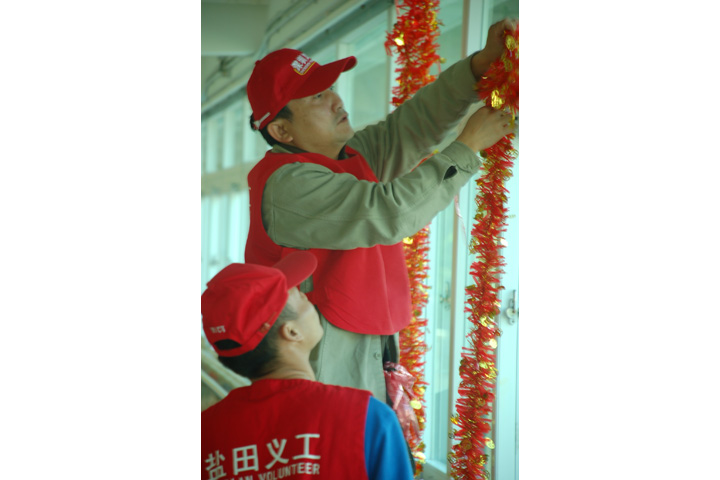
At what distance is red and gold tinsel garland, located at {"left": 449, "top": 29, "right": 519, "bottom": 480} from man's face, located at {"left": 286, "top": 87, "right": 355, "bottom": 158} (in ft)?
1.25

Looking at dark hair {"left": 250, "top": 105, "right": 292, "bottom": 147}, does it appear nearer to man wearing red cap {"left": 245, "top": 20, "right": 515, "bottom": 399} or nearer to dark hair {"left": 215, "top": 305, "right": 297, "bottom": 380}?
man wearing red cap {"left": 245, "top": 20, "right": 515, "bottom": 399}

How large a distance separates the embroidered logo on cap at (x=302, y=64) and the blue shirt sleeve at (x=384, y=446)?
720 millimetres

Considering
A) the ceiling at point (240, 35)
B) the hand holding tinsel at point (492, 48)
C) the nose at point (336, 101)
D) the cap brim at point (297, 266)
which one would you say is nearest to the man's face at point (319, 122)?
the nose at point (336, 101)

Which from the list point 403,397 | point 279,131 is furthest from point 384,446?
point 279,131

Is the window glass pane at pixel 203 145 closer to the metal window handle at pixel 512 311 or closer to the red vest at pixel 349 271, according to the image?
the red vest at pixel 349 271

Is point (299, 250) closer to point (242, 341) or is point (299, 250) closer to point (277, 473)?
point (242, 341)

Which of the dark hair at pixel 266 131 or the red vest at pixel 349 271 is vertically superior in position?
the dark hair at pixel 266 131

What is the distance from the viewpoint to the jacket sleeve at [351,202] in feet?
5.15

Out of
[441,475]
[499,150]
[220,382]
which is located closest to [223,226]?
[220,382]

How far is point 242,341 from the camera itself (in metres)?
1.50

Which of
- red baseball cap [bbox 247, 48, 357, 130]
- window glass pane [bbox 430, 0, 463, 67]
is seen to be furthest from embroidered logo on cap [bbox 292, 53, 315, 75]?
window glass pane [bbox 430, 0, 463, 67]

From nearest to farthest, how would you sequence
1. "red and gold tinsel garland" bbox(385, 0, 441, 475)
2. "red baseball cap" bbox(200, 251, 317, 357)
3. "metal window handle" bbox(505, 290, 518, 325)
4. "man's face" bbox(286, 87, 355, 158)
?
1. "red baseball cap" bbox(200, 251, 317, 357)
2. "man's face" bbox(286, 87, 355, 158)
3. "red and gold tinsel garland" bbox(385, 0, 441, 475)
4. "metal window handle" bbox(505, 290, 518, 325)

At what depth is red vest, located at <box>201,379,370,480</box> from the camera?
150 centimetres

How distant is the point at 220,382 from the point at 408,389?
1.43 feet
